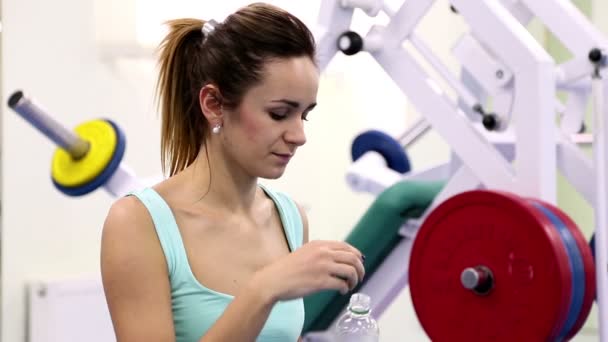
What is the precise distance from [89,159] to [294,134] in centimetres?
134

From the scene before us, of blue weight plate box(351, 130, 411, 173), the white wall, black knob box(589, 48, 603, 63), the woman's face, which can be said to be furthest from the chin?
the white wall

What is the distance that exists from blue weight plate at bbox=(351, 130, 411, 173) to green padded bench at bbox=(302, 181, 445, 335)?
0.31 m

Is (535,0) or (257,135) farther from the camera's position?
(535,0)

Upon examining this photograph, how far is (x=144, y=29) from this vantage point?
3205 mm

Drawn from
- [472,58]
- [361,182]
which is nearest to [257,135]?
[472,58]

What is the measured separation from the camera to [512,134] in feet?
7.35

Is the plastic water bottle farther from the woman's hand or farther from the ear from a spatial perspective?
the ear

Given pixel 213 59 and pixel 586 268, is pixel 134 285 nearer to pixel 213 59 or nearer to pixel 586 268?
pixel 213 59

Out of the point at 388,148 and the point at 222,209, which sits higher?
the point at 222,209

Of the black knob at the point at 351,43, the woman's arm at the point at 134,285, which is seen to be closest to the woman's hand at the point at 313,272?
the woman's arm at the point at 134,285

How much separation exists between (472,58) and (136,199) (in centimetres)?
128

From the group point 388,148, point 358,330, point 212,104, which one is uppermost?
point 212,104

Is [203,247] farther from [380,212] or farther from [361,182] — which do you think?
[361,182]

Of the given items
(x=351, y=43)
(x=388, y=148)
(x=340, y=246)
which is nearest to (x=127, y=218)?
(x=340, y=246)
